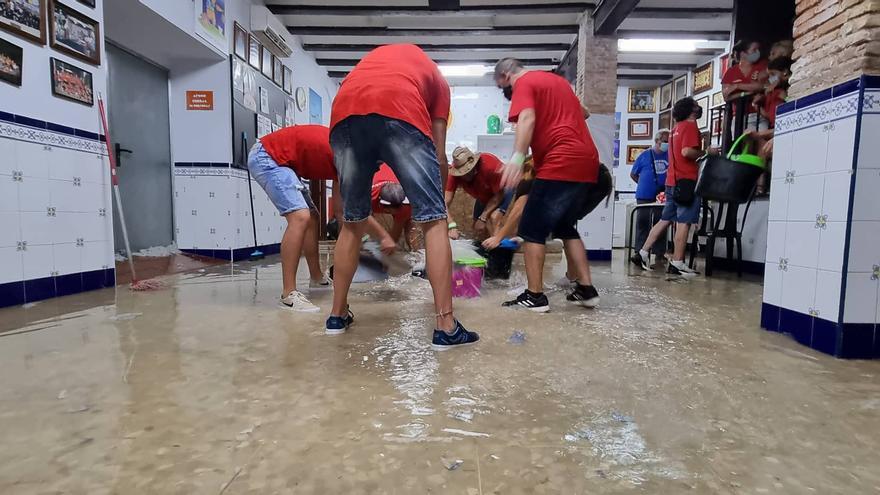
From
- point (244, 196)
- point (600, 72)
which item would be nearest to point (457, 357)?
point (244, 196)

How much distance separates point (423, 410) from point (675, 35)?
794cm

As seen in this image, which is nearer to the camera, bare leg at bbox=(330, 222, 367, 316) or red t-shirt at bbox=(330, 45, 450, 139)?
red t-shirt at bbox=(330, 45, 450, 139)

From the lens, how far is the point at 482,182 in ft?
10.9

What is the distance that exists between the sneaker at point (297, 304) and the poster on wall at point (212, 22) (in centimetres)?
338

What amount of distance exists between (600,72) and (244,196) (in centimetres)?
457

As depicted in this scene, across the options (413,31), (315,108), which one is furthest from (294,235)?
(315,108)

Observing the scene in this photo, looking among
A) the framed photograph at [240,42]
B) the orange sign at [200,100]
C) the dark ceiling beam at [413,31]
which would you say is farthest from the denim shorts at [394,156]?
the dark ceiling beam at [413,31]

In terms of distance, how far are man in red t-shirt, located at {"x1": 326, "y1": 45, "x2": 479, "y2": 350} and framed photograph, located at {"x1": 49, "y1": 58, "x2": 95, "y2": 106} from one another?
216 cm

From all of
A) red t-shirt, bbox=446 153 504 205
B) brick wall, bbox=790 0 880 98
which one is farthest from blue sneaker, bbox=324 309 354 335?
brick wall, bbox=790 0 880 98

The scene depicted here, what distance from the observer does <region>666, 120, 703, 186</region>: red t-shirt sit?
13.5 ft

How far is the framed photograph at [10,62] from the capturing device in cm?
251

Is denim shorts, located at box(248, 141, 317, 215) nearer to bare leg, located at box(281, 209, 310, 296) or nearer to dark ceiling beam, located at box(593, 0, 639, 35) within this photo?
bare leg, located at box(281, 209, 310, 296)

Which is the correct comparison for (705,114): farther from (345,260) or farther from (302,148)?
(345,260)

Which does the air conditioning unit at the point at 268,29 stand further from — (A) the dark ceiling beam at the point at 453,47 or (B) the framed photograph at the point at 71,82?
(B) the framed photograph at the point at 71,82
